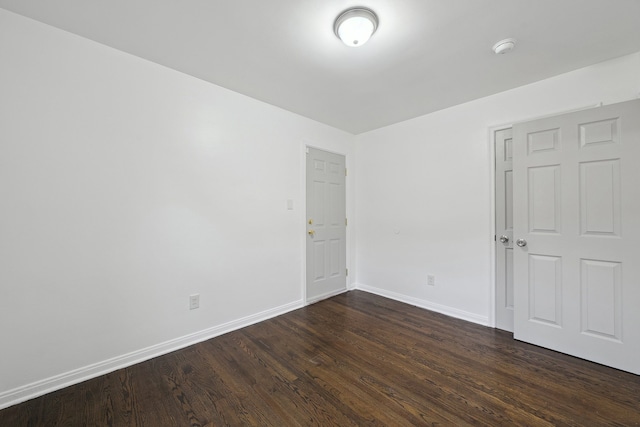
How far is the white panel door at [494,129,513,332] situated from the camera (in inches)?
101

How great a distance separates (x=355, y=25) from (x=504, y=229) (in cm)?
240

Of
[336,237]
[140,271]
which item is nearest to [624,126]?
[336,237]

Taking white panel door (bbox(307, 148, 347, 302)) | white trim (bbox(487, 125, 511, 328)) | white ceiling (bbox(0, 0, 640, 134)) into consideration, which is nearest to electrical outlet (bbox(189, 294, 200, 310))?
white panel door (bbox(307, 148, 347, 302))

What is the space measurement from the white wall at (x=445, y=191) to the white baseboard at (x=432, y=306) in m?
0.01

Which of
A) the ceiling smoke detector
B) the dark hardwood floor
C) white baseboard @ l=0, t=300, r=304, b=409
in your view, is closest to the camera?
the dark hardwood floor

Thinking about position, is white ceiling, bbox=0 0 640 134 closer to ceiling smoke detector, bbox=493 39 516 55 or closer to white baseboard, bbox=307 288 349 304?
ceiling smoke detector, bbox=493 39 516 55

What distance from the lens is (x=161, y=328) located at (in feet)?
7.01

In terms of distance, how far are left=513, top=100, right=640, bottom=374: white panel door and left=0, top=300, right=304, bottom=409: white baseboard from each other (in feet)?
9.12

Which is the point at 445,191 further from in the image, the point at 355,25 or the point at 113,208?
the point at 113,208

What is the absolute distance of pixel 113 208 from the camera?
192 centimetres

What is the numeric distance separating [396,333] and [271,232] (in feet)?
5.62

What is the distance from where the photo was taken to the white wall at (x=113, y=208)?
1606mm

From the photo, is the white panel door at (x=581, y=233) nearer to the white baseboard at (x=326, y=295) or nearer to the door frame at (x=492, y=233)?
the door frame at (x=492, y=233)

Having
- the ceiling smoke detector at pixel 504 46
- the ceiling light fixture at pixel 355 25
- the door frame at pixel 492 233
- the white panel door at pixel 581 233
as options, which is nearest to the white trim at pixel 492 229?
the door frame at pixel 492 233
